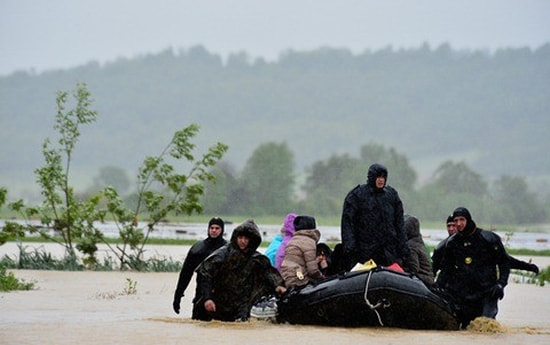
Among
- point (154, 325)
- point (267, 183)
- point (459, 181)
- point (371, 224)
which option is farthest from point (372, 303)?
point (459, 181)

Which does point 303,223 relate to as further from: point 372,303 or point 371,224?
point 372,303

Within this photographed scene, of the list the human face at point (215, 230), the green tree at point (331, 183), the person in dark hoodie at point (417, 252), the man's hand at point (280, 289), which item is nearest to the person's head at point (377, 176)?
the person in dark hoodie at point (417, 252)

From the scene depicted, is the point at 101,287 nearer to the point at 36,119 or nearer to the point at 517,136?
the point at 517,136

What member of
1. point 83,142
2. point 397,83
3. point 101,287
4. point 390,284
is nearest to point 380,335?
point 390,284

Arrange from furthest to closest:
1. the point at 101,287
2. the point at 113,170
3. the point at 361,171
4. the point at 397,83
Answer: the point at 397,83 → the point at 113,170 → the point at 361,171 → the point at 101,287

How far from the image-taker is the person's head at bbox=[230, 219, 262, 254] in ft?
46.6

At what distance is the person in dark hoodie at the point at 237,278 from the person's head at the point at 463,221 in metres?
2.01

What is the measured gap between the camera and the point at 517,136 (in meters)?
131

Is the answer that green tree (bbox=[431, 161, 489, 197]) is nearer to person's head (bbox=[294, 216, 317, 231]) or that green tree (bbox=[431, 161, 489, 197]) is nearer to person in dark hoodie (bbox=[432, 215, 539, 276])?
person in dark hoodie (bbox=[432, 215, 539, 276])

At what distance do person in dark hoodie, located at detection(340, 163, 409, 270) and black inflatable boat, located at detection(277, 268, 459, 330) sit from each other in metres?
0.81

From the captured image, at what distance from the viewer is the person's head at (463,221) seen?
14805 mm

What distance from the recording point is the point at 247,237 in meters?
14.3

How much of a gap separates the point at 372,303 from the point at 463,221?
56.4 inches

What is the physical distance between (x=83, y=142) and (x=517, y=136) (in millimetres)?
43138
